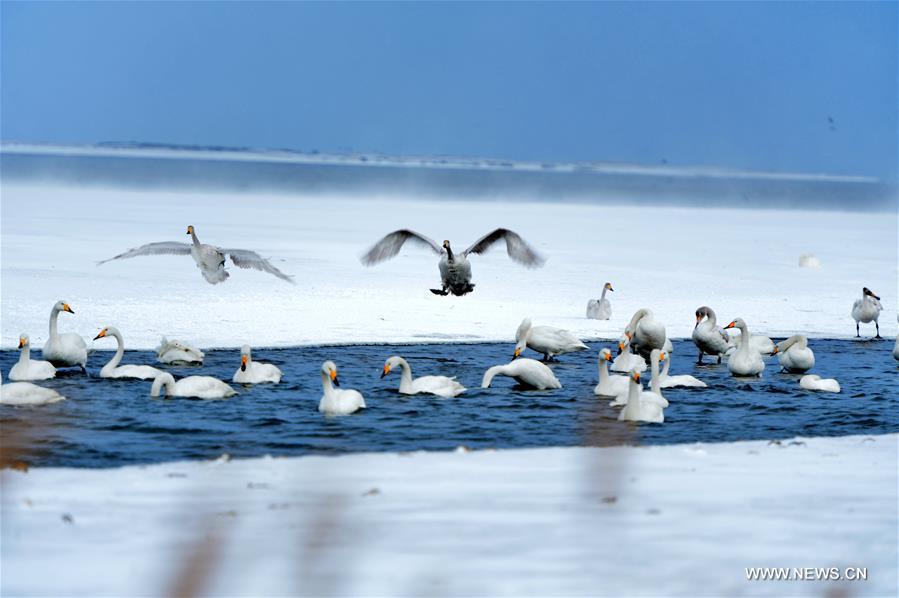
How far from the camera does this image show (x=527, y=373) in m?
12.2

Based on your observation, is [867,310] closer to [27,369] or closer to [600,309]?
[600,309]

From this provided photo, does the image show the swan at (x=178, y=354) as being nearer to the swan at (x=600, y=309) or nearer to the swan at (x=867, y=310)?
the swan at (x=600, y=309)

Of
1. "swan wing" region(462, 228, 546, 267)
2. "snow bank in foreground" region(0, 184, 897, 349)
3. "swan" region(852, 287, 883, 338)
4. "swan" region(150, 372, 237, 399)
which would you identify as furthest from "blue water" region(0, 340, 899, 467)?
"swan wing" region(462, 228, 546, 267)

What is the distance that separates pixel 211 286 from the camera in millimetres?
20188

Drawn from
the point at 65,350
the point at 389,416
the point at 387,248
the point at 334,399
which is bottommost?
the point at 389,416

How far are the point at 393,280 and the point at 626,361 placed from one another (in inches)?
351

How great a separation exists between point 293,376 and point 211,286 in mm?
7660

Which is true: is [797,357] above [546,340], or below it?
below

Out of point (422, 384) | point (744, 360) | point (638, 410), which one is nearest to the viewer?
point (638, 410)

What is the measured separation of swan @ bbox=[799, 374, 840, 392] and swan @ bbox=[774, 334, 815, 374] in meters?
0.90

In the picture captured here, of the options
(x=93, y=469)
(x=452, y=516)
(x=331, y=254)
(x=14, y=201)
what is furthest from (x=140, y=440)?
(x=14, y=201)

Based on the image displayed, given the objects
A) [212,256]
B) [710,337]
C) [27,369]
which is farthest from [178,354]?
[710,337]

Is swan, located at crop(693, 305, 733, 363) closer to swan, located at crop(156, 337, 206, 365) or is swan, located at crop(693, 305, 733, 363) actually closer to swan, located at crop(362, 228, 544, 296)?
swan, located at crop(362, 228, 544, 296)

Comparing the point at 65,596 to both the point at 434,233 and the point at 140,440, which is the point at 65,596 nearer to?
the point at 140,440
